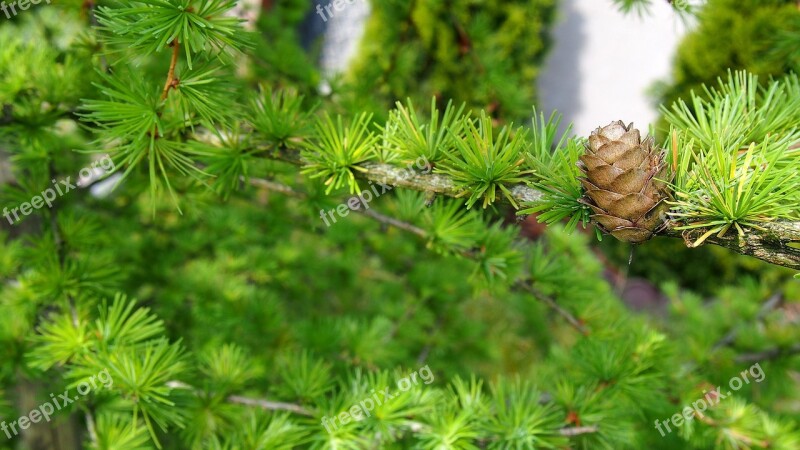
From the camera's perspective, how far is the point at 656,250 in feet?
10.00

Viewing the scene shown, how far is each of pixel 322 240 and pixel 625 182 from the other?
0.80m

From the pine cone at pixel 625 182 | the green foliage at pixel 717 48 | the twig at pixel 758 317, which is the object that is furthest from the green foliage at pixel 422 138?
the green foliage at pixel 717 48

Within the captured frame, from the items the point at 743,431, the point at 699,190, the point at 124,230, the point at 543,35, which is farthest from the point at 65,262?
the point at 543,35

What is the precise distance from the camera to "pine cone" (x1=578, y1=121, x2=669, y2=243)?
0.33 m

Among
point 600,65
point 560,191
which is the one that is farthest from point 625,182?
point 600,65

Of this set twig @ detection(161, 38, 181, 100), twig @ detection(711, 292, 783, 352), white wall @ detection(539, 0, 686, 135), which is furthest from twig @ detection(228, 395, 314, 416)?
white wall @ detection(539, 0, 686, 135)

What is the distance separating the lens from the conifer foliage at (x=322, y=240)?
0.38 m

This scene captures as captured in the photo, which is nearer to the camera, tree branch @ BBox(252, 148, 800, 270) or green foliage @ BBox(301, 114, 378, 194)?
tree branch @ BBox(252, 148, 800, 270)

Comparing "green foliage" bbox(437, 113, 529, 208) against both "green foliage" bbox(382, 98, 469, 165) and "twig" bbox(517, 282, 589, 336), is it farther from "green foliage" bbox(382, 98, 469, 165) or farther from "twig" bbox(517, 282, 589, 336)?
"twig" bbox(517, 282, 589, 336)

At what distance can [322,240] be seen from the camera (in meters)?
1.08

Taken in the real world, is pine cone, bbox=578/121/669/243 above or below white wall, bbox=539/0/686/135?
below

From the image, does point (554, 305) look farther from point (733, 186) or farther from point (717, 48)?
point (717, 48)

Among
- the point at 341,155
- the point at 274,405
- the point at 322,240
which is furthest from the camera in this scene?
the point at 322,240

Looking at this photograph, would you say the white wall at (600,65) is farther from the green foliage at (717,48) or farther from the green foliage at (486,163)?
the green foliage at (486,163)
